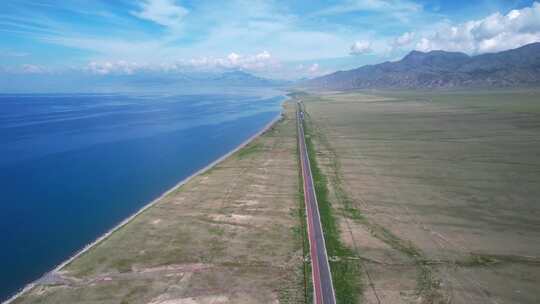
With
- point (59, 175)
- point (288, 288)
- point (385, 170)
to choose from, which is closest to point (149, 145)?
point (59, 175)

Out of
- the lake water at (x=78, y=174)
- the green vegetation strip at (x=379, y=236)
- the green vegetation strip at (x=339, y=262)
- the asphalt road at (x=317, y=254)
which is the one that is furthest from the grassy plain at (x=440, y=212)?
the lake water at (x=78, y=174)

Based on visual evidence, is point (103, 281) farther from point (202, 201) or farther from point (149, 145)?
point (149, 145)

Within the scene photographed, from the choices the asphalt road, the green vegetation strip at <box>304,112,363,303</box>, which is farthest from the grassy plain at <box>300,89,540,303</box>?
the asphalt road

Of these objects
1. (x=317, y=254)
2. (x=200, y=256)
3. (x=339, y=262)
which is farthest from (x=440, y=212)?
(x=200, y=256)

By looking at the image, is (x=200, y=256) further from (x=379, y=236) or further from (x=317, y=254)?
(x=379, y=236)

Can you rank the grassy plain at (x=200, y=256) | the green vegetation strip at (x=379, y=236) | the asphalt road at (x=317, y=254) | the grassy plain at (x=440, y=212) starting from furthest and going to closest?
the grassy plain at (x=440, y=212) < the green vegetation strip at (x=379, y=236) < the grassy plain at (x=200, y=256) < the asphalt road at (x=317, y=254)

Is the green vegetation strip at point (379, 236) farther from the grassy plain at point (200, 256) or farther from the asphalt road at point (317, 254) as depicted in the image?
the grassy plain at point (200, 256)

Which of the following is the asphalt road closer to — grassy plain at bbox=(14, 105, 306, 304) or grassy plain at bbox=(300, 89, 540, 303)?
grassy plain at bbox=(14, 105, 306, 304)
